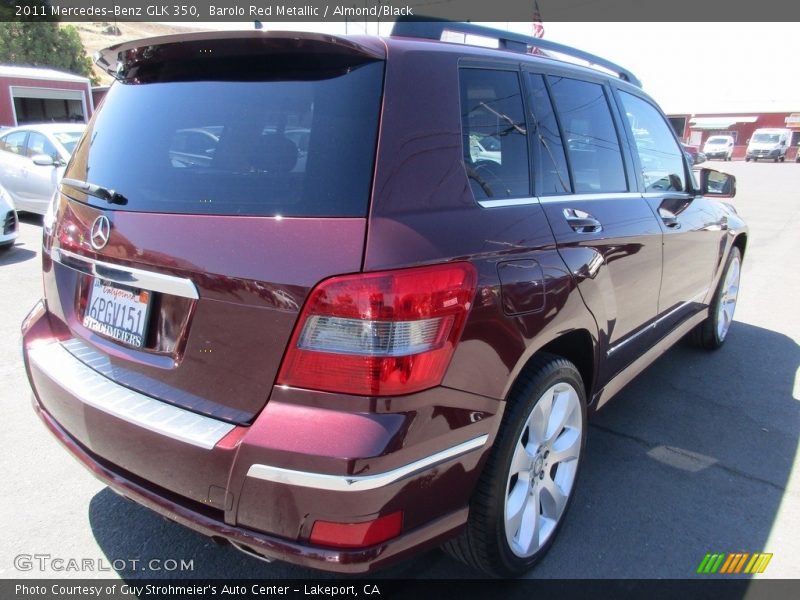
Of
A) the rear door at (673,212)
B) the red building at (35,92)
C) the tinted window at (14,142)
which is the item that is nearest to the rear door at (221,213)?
the rear door at (673,212)

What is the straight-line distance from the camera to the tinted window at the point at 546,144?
7.80 ft

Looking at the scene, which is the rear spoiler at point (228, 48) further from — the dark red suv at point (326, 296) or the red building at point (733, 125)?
the red building at point (733, 125)

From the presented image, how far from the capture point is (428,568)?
2348mm

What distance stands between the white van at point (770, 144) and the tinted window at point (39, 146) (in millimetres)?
45460

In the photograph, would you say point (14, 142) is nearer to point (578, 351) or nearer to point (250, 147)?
point (250, 147)

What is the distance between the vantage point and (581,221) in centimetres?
242

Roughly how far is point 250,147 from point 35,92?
2870 cm

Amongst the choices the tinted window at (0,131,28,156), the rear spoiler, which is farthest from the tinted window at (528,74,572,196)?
the tinted window at (0,131,28,156)

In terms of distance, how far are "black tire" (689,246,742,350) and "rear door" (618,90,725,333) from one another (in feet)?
1.52

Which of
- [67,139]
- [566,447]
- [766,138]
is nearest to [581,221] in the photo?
[566,447]

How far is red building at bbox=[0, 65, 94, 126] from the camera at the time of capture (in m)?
23.4

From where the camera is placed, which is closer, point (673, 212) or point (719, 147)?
point (673, 212)

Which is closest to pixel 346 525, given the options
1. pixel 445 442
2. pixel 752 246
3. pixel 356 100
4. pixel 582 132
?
pixel 445 442

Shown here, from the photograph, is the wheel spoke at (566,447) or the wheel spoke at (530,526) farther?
the wheel spoke at (566,447)
